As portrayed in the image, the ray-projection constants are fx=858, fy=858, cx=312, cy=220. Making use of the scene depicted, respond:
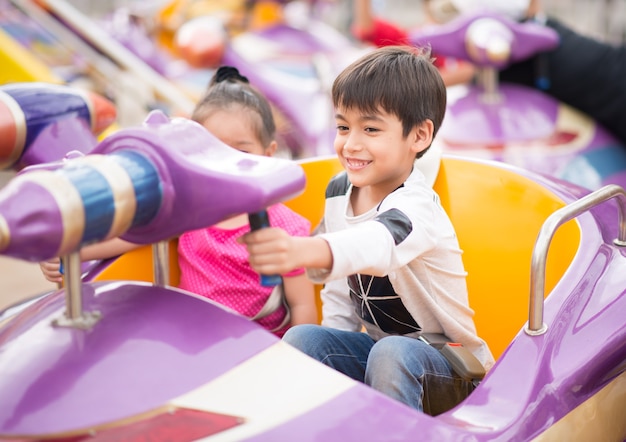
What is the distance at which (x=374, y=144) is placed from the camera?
113cm

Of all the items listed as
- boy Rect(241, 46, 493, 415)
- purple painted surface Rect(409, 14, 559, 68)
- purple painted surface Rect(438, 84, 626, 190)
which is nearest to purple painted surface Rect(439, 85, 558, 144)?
purple painted surface Rect(438, 84, 626, 190)

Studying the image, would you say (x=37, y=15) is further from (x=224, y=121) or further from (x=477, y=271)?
(x=477, y=271)

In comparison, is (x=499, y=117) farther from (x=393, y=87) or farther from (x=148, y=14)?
(x=148, y=14)

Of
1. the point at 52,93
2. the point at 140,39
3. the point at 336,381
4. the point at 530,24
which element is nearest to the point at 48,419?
the point at 336,381

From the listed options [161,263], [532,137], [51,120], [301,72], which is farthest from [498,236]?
[301,72]

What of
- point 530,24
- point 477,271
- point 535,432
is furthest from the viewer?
point 530,24

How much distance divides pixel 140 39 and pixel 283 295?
10.2 feet

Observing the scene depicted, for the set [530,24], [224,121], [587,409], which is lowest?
[587,409]

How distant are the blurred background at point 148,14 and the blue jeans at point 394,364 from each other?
0.78 meters

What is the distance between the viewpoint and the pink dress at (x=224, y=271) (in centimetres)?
134

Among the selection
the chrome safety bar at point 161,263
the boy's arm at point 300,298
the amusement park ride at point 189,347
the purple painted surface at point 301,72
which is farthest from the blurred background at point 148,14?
the amusement park ride at point 189,347

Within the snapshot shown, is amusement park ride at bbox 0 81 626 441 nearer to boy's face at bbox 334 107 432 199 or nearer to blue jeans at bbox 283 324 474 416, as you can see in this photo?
blue jeans at bbox 283 324 474 416

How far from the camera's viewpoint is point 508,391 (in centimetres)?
97

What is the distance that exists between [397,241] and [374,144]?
0.17m
